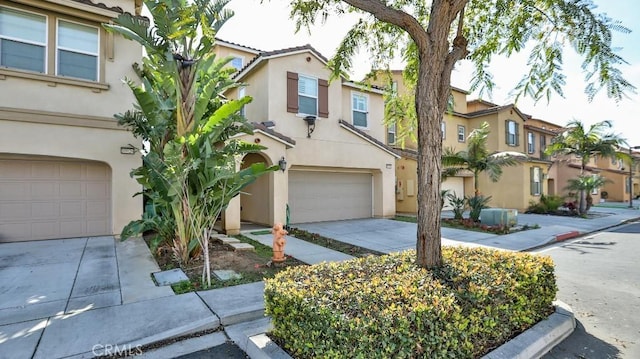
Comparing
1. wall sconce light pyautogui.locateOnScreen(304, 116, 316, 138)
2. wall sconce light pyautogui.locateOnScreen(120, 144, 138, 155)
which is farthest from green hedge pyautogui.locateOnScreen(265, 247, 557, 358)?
wall sconce light pyautogui.locateOnScreen(304, 116, 316, 138)

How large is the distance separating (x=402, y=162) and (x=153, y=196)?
45.2 ft

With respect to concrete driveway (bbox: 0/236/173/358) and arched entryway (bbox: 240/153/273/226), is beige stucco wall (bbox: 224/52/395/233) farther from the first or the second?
concrete driveway (bbox: 0/236/173/358)

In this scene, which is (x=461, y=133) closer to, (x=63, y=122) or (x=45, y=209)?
(x=63, y=122)

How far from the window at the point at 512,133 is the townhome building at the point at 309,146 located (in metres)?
12.9

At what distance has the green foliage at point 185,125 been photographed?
6.15 metres

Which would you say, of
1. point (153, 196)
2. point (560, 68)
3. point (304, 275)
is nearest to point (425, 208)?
point (304, 275)

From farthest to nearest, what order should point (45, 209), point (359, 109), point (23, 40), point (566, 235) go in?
point (359, 109)
point (566, 235)
point (45, 209)
point (23, 40)

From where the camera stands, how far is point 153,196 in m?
7.10

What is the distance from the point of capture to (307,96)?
1367 centimetres

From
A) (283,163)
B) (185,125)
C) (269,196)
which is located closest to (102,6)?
(185,125)

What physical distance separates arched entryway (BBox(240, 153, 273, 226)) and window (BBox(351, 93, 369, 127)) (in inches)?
216

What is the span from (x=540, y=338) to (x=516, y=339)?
0.34 metres

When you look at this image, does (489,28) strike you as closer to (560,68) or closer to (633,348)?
(560,68)

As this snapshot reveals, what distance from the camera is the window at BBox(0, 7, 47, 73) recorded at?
8625 millimetres
